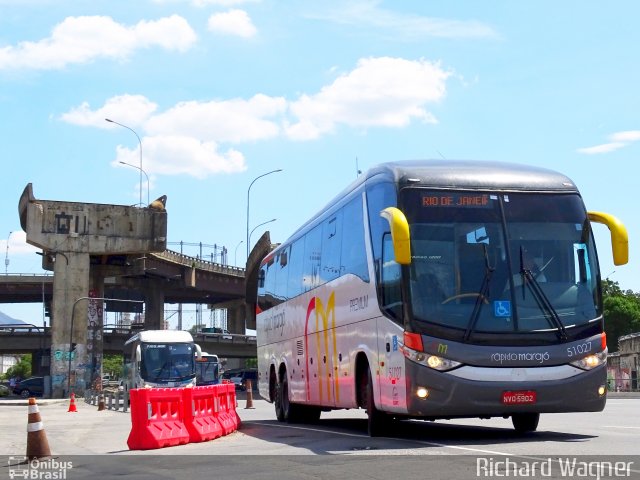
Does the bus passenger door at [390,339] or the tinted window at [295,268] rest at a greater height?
the tinted window at [295,268]

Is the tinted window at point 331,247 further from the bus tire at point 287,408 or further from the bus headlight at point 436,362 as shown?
the bus tire at point 287,408

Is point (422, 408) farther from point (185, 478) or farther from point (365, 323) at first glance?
point (185, 478)

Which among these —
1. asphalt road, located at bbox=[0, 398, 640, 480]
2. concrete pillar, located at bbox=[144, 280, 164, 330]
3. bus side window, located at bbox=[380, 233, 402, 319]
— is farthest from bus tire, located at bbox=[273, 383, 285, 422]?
concrete pillar, located at bbox=[144, 280, 164, 330]

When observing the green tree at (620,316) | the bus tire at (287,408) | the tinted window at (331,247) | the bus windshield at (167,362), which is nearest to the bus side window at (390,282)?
the tinted window at (331,247)

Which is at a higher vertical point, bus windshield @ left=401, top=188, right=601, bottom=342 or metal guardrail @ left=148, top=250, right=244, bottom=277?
metal guardrail @ left=148, top=250, right=244, bottom=277

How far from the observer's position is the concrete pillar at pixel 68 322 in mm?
65250

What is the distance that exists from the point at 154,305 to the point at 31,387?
13540mm

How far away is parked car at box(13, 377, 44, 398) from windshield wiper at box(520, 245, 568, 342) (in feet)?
261

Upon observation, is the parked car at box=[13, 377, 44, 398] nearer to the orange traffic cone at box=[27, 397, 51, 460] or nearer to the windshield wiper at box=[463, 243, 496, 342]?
the orange traffic cone at box=[27, 397, 51, 460]

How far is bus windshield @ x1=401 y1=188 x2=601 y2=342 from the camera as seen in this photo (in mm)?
13383

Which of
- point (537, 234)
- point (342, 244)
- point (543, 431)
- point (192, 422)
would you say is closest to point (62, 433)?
point (192, 422)

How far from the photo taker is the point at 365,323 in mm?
15609

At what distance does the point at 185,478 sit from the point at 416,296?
4.25 metres

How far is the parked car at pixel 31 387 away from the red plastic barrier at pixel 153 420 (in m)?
75.5
